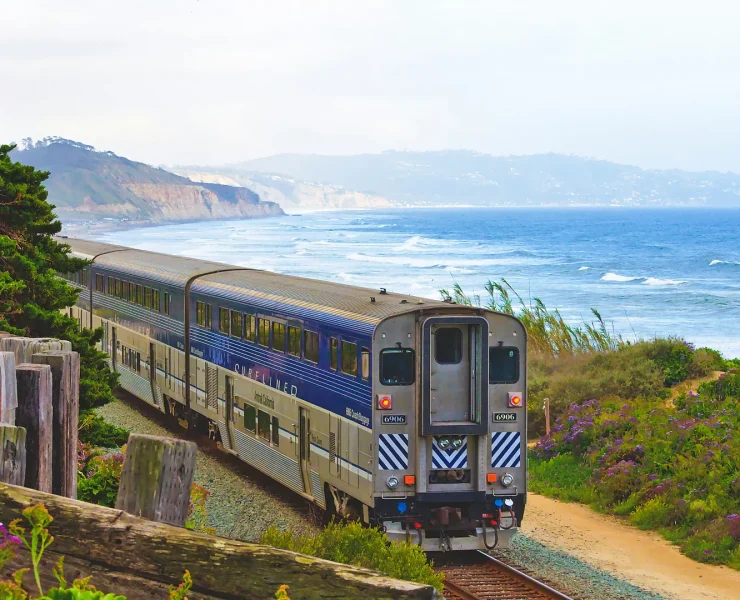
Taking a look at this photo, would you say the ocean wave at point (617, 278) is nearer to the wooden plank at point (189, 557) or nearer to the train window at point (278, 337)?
the train window at point (278, 337)

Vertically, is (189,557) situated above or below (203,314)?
above

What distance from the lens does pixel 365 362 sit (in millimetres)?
13250

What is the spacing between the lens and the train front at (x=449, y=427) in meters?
13.1

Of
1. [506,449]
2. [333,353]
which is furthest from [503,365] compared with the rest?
[333,353]

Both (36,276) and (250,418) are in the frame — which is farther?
(250,418)

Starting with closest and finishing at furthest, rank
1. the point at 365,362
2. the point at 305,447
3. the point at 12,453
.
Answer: the point at 12,453
the point at 365,362
the point at 305,447

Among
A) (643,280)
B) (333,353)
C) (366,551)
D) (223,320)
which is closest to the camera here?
(366,551)

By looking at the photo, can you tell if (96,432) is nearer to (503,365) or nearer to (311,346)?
(311,346)

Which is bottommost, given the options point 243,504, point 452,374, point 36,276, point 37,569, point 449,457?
point 243,504

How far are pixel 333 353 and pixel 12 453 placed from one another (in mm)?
9607

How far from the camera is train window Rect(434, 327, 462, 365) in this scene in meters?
13.3

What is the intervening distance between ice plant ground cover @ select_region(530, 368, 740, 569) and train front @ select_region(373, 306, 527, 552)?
11.1 feet

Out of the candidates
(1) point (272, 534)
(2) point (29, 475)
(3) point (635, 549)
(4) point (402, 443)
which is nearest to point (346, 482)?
(4) point (402, 443)

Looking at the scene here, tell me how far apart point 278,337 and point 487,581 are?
5.11m
